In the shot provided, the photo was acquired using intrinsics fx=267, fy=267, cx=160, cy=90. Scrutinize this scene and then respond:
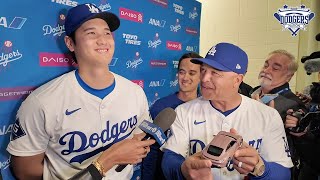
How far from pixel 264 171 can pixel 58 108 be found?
0.88 meters

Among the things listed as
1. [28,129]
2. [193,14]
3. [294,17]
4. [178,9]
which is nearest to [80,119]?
[28,129]

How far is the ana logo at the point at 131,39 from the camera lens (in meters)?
1.85

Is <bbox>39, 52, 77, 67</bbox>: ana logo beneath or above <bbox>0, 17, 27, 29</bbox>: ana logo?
beneath

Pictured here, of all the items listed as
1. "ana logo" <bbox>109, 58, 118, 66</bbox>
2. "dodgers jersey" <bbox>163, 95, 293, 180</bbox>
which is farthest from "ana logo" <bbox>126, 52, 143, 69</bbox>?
"dodgers jersey" <bbox>163, 95, 293, 180</bbox>

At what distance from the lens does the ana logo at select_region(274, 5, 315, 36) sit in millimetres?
3047

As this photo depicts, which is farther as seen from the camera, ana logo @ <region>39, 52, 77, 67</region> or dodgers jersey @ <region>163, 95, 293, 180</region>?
ana logo @ <region>39, 52, 77, 67</region>

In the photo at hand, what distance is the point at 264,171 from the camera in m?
1.04

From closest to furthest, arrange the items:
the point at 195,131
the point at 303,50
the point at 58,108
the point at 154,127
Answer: the point at 154,127 < the point at 58,108 < the point at 195,131 < the point at 303,50

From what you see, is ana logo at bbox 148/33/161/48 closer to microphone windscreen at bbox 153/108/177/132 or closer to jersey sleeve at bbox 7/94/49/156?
microphone windscreen at bbox 153/108/177/132

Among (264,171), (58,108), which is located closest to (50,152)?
(58,108)

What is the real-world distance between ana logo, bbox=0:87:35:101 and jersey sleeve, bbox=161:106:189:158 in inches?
26.6

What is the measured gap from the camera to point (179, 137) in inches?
48.3

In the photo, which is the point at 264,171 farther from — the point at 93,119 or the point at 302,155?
the point at 302,155

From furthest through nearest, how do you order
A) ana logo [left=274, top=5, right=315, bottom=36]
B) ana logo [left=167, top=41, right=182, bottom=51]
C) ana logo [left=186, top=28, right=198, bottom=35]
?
ana logo [left=274, top=5, right=315, bottom=36] → ana logo [left=186, top=28, right=198, bottom=35] → ana logo [left=167, top=41, right=182, bottom=51]
